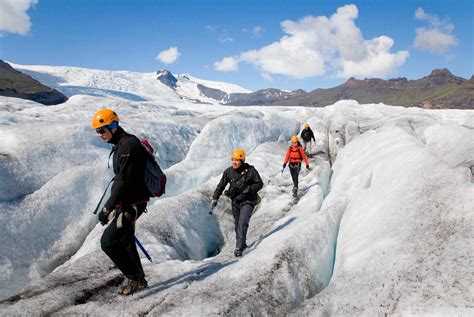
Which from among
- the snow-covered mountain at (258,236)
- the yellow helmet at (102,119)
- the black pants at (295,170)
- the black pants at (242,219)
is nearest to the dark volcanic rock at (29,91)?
the snow-covered mountain at (258,236)

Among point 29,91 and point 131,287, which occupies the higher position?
point 29,91

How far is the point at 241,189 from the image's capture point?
34.4 ft

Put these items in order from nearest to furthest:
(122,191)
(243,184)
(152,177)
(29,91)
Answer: (122,191)
(152,177)
(243,184)
(29,91)

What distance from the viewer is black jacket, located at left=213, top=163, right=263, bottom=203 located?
10.4m

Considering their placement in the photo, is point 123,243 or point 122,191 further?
point 123,243

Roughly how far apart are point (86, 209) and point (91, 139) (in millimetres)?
5692

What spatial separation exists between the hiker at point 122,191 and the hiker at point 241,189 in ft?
13.3

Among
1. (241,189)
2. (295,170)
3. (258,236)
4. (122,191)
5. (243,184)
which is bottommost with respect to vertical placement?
(258,236)

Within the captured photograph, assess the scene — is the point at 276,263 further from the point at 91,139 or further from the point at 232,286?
the point at 91,139

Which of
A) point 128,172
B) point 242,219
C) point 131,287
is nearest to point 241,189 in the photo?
point 242,219

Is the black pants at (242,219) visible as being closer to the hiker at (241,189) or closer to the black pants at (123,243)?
the hiker at (241,189)

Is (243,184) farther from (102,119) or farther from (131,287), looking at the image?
(102,119)

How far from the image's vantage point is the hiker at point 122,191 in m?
6.09

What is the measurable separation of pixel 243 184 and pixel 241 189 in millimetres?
164
